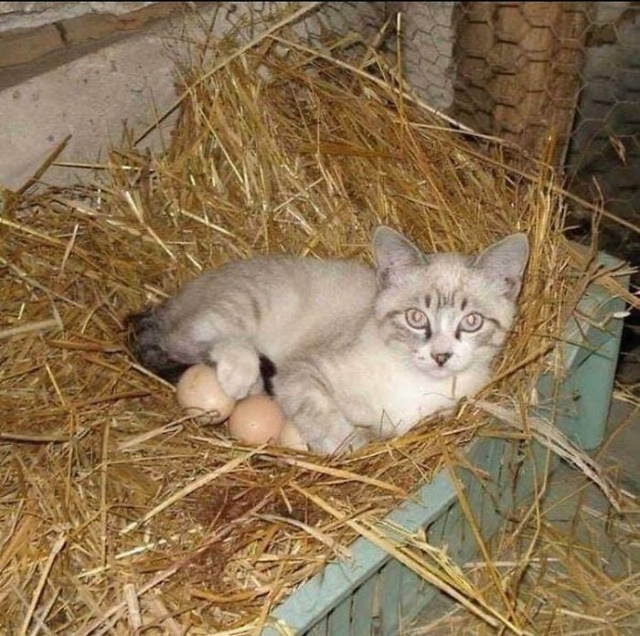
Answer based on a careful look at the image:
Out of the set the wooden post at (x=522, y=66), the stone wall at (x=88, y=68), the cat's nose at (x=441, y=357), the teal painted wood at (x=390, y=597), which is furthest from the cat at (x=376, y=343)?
the wooden post at (x=522, y=66)

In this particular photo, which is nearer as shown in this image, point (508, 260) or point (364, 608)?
point (364, 608)

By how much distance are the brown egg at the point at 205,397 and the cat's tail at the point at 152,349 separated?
13 centimetres

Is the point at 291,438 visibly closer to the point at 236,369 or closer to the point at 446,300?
the point at 236,369

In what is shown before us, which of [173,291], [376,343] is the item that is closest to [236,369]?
[376,343]

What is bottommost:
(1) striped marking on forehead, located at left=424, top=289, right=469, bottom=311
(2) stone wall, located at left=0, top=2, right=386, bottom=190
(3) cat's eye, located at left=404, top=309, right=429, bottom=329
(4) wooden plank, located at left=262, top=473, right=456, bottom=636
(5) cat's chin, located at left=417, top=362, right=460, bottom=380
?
(4) wooden plank, located at left=262, top=473, right=456, bottom=636

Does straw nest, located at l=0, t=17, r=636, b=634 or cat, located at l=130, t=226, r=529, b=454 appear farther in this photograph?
cat, located at l=130, t=226, r=529, b=454

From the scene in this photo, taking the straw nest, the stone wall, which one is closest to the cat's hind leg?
the straw nest

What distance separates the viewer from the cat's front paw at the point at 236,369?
2.62 m

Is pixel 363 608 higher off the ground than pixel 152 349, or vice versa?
pixel 152 349

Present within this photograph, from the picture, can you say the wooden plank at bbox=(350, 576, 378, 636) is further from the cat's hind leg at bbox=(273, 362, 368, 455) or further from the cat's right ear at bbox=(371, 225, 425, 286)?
the cat's right ear at bbox=(371, 225, 425, 286)

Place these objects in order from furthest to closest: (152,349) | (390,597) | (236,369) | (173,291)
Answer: (173,291) → (152,349) → (236,369) → (390,597)

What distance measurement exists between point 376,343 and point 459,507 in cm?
48

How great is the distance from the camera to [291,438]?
2592 mm

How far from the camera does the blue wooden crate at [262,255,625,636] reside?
218cm
